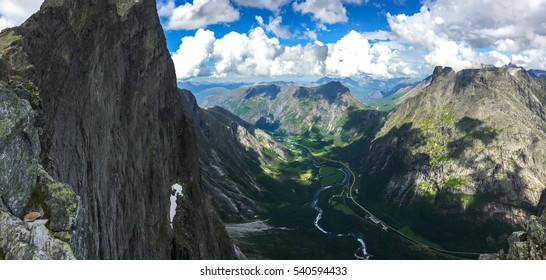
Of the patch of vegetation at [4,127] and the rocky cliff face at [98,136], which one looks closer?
the patch of vegetation at [4,127]

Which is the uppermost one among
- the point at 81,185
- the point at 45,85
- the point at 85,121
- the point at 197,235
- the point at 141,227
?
the point at 45,85

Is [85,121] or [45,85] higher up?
[45,85]

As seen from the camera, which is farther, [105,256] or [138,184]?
[138,184]

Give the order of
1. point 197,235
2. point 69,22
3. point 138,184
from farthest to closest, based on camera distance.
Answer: point 197,235 < point 138,184 < point 69,22

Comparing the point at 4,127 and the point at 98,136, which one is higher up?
the point at 98,136

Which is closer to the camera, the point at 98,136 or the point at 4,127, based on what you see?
the point at 4,127

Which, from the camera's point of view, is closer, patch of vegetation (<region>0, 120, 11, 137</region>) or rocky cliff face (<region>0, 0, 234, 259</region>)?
patch of vegetation (<region>0, 120, 11, 137</region>)

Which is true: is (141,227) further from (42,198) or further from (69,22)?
(42,198)
